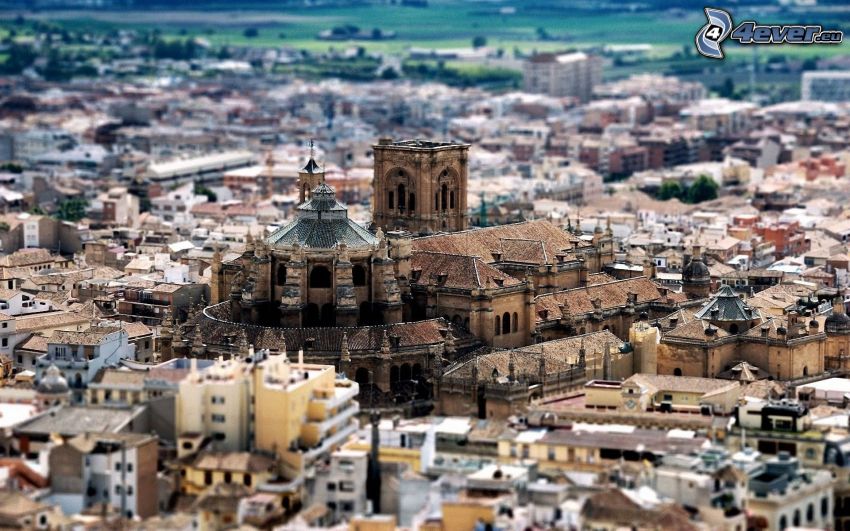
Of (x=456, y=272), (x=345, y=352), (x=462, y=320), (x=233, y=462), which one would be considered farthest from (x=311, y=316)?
(x=233, y=462)

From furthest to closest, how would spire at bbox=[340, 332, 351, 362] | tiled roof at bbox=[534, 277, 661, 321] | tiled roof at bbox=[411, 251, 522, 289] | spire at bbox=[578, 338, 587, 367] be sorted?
1. tiled roof at bbox=[534, 277, 661, 321]
2. tiled roof at bbox=[411, 251, 522, 289]
3. spire at bbox=[578, 338, 587, 367]
4. spire at bbox=[340, 332, 351, 362]

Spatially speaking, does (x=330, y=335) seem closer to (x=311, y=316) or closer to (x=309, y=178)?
(x=311, y=316)

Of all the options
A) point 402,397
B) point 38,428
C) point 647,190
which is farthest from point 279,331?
point 647,190

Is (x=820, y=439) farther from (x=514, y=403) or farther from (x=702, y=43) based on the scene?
(x=702, y=43)

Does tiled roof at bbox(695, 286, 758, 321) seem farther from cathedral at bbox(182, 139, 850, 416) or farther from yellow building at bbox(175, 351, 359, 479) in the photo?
yellow building at bbox(175, 351, 359, 479)

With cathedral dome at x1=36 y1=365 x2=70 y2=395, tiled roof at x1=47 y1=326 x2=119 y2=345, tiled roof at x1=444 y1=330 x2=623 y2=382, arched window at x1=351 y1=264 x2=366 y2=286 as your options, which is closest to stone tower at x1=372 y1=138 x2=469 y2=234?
arched window at x1=351 y1=264 x2=366 y2=286
